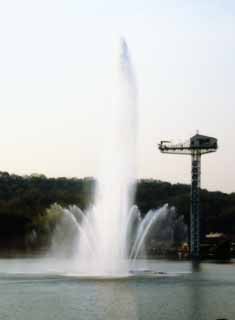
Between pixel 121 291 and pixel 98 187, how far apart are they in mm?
19720

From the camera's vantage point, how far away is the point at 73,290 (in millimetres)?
59188

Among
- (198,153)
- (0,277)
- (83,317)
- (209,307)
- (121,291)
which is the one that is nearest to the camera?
(83,317)

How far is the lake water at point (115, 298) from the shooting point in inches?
1857

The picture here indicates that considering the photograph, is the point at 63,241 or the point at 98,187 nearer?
the point at 98,187

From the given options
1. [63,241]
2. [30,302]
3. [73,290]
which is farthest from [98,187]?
[63,241]

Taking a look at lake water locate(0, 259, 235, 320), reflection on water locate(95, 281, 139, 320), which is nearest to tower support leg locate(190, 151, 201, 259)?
lake water locate(0, 259, 235, 320)

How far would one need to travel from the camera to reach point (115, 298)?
177ft

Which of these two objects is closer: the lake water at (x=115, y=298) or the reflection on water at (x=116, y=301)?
the reflection on water at (x=116, y=301)

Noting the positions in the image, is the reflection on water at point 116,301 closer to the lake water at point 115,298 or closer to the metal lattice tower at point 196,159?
the lake water at point 115,298

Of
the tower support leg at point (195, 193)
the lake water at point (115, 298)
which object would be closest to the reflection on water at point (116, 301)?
the lake water at point (115, 298)

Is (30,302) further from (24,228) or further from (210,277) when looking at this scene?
(24,228)

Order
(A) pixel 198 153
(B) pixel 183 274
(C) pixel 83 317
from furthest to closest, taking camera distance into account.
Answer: (A) pixel 198 153, (B) pixel 183 274, (C) pixel 83 317

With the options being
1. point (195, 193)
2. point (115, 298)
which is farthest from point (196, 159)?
point (115, 298)

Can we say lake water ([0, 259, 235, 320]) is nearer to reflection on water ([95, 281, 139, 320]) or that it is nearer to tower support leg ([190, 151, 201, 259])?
reflection on water ([95, 281, 139, 320])
